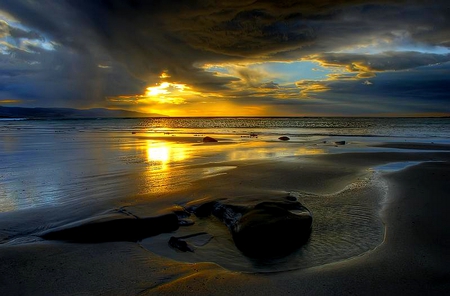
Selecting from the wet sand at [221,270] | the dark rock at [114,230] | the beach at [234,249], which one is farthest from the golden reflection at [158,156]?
the dark rock at [114,230]

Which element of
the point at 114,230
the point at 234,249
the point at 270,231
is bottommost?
the point at 234,249

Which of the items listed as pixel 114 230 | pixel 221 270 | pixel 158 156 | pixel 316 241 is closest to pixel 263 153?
pixel 158 156

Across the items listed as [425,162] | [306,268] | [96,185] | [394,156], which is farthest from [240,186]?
[394,156]

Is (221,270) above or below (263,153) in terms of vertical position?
below

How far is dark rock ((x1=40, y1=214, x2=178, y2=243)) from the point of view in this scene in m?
5.24

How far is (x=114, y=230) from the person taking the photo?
17.9 ft

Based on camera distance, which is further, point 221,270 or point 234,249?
point 234,249

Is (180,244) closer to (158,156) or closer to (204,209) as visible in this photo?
(204,209)

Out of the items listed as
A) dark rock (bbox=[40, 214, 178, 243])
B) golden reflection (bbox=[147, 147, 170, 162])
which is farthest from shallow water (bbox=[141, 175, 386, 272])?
golden reflection (bbox=[147, 147, 170, 162])

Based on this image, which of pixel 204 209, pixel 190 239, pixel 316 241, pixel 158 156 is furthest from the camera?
pixel 158 156

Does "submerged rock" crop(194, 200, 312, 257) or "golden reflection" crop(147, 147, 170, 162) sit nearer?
"submerged rock" crop(194, 200, 312, 257)

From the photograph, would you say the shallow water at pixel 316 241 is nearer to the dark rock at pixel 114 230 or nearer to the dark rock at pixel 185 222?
the dark rock at pixel 185 222

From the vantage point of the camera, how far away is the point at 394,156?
16.3m

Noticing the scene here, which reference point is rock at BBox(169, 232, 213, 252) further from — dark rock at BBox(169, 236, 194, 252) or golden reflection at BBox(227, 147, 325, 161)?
golden reflection at BBox(227, 147, 325, 161)
